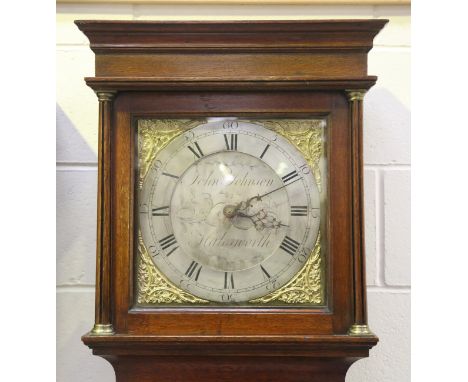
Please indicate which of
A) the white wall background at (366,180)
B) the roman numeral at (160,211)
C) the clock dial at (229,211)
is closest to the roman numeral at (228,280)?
the clock dial at (229,211)

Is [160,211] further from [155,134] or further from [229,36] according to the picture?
[229,36]

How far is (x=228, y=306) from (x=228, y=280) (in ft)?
0.12

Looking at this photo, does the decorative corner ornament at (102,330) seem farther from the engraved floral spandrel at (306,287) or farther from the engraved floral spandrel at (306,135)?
the engraved floral spandrel at (306,135)

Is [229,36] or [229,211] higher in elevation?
[229,36]

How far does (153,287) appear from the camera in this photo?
718mm

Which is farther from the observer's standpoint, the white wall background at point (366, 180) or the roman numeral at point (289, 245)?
the white wall background at point (366, 180)

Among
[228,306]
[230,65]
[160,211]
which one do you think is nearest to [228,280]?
[228,306]

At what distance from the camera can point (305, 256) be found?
72 centimetres

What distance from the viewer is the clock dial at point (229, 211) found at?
0.72 m

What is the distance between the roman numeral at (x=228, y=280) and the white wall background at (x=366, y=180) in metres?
0.27

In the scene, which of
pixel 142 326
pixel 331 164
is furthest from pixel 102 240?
pixel 331 164

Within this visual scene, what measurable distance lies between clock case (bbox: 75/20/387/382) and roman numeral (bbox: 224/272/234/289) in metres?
0.03

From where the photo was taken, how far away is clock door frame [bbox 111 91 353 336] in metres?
0.70

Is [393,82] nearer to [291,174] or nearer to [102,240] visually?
[291,174]
